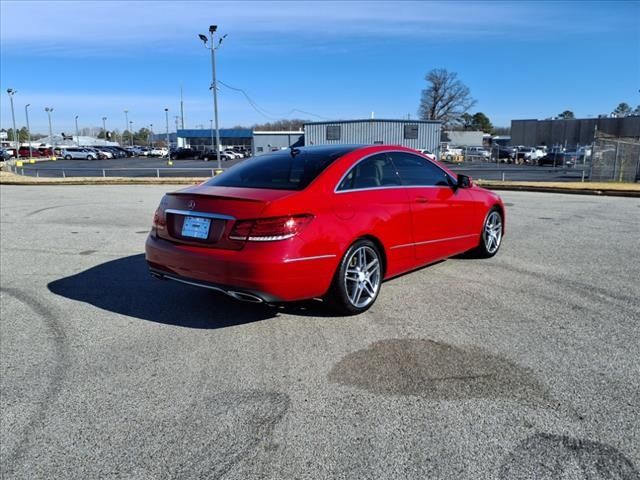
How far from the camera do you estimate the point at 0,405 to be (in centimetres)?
314

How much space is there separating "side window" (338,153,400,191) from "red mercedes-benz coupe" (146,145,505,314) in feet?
0.04

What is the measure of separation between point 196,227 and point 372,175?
1744 millimetres

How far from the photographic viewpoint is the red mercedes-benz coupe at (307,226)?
396cm

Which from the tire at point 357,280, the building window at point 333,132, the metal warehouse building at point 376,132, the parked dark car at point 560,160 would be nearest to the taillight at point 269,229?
the tire at point 357,280

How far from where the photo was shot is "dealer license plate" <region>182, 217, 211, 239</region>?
13.8ft

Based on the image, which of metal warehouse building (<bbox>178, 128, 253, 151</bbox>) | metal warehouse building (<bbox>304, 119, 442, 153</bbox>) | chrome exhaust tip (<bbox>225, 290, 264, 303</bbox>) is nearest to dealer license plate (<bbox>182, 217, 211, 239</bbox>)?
chrome exhaust tip (<bbox>225, 290, 264, 303</bbox>)

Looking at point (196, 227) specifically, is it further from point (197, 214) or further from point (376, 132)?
point (376, 132)

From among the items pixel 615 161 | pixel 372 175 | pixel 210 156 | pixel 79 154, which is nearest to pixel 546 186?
pixel 615 161

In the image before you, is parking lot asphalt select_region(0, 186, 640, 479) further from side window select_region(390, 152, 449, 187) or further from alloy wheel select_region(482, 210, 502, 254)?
side window select_region(390, 152, 449, 187)

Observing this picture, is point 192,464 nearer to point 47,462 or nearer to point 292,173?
point 47,462

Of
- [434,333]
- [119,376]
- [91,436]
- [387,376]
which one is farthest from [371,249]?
[91,436]

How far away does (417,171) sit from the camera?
554 cm

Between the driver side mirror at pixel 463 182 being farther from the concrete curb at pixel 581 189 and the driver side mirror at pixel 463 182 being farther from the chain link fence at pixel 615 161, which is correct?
the chain link fence at pixel 615 161

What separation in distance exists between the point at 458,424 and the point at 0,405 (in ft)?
9.08
